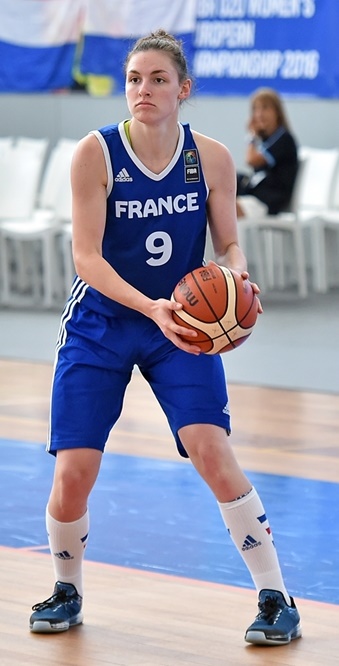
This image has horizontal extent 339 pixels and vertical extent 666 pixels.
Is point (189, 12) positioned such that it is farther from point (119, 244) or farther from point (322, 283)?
point (119, 244)

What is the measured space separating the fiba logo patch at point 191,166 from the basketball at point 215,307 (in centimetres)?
27

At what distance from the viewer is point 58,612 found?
3.62 m

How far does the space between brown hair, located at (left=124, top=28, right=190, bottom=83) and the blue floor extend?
4.91 ft

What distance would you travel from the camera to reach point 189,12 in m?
11.9

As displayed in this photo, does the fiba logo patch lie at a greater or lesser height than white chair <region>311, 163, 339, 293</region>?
greater

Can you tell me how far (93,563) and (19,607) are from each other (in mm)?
545

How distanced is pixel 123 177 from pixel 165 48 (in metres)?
0.32

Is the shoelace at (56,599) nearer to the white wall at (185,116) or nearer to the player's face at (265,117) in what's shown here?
the player's face at (265,117)

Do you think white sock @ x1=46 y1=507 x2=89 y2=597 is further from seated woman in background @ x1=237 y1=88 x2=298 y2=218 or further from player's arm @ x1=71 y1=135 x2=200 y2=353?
seated woman in background @ x1=237 y1=88 x2=298 y2=218

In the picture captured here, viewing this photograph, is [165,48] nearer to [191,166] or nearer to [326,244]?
[191,166]

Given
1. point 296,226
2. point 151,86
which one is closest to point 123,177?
point 151,86

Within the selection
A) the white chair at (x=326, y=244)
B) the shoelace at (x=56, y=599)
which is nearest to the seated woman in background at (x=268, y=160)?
the white chair at (x=326, y=244)

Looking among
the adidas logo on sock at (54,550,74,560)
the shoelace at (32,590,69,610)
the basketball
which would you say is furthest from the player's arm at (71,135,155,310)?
the shoelace at (32,590,69,610)

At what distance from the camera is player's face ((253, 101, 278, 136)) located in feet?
34.8
